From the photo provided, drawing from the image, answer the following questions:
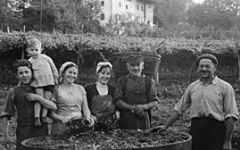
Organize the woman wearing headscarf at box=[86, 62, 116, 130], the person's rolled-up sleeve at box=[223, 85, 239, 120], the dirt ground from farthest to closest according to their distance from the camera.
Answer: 1. the dirt ground
2. the woman wearing headscarf at box=[86, 62, 116, 130]
3. the person's rolled-up sleeve at box=[223, 85, 239, 120]

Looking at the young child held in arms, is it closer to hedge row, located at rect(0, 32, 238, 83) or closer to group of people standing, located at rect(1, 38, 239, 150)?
group of people standing, located at rect(1, 38, 239, 150)

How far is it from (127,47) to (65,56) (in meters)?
2.11

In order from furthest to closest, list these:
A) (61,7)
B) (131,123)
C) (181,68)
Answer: (61,7) → (181,68) → (131,123)

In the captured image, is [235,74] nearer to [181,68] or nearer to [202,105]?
[181,68]

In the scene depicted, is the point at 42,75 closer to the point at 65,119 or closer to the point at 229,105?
the point at 65,119

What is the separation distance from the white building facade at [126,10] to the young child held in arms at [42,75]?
107 ft

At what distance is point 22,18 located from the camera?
102 ft

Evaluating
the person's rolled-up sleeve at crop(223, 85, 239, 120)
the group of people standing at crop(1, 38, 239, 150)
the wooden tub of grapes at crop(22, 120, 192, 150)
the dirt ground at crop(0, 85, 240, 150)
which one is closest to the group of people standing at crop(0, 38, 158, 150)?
the group of people standing at crop(1, 38, 239, 150)

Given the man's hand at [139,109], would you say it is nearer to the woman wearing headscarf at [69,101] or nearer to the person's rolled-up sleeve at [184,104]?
the person's rolled-up sleeve at [184,104]

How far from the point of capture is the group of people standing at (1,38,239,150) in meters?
4.20

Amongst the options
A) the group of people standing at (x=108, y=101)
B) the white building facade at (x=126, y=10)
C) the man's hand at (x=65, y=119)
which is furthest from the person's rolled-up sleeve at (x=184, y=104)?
the white building facade at (x=126, y=10)

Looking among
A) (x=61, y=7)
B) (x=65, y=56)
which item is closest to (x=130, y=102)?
(x=65, y=56)

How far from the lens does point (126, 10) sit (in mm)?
46531

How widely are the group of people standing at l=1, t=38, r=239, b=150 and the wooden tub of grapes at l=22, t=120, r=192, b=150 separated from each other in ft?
0.79
